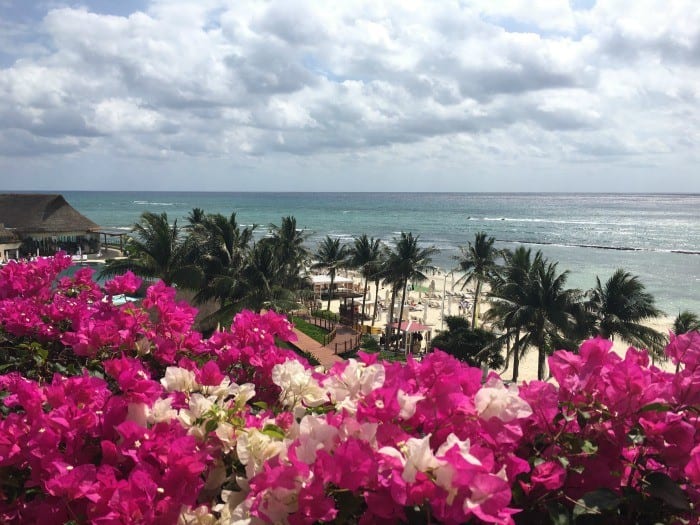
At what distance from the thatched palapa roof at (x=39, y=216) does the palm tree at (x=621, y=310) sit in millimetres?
33687

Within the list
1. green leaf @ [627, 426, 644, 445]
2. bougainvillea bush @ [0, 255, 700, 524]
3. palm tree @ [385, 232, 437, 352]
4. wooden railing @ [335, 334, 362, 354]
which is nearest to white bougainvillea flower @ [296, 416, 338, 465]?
bougainvillea bush @ [0, 255, 700, 524]

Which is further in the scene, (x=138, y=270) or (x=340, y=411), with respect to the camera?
(x=138, y=270)

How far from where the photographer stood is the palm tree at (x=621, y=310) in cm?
2081

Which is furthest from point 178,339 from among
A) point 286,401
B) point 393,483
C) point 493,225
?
point 493,225

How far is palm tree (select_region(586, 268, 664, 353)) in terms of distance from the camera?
68.3 feet

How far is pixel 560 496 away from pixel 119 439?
4.80 feet

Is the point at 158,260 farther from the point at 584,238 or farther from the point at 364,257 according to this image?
the point at 584,238

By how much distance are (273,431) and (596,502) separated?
0.98 m

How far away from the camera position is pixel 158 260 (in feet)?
56.7

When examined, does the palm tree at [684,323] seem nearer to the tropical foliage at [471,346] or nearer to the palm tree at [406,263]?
the tropical foliage at [471,346]

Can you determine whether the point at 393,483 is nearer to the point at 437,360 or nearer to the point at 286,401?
the point at 437,360

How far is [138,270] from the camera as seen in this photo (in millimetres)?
17312

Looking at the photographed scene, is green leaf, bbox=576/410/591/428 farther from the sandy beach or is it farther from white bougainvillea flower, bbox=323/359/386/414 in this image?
the sandy beach

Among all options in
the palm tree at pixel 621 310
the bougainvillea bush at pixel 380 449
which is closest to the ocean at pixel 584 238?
the palm tree at pixel 621 310
